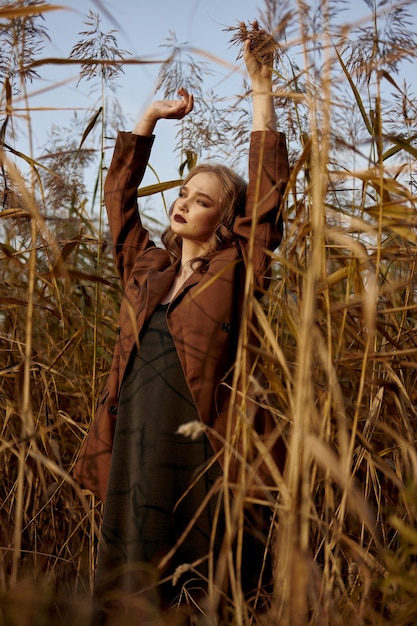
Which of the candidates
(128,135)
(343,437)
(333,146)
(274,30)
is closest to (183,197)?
(128,135)

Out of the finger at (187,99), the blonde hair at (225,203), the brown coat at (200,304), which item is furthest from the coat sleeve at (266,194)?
the finger at (187,99)

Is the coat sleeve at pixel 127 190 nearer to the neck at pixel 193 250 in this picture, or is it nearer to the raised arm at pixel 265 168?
the neck at pixel 193 250

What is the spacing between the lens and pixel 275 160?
1.67m

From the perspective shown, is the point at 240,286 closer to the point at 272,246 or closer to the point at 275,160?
the point at 272,246

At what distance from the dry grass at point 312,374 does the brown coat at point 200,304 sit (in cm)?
7

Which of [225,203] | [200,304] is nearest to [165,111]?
[225,203]

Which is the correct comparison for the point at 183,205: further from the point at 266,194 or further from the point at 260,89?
the point at 260,89

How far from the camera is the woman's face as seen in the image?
6.07ft

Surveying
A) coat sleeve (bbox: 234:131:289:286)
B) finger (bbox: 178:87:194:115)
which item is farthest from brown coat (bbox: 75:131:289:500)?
finger (bbox: 178:87:194:115)

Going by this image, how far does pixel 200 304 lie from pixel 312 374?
51 cm

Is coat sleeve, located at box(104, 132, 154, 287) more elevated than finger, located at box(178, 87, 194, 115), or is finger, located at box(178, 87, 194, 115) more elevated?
finger, located at box(178, 87, 194, 115)

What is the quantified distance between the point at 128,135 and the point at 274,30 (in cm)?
77

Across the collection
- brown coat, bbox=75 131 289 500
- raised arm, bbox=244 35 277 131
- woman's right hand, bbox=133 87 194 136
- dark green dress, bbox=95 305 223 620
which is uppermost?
woman's right hand, bbox=133 87 194 136

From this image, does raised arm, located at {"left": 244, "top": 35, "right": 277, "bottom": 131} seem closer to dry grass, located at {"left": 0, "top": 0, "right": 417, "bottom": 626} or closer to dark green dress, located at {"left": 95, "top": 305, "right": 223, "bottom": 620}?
dry grass, located at {"left": 0, "top": 0, "right": 417, "bottom": 626}
